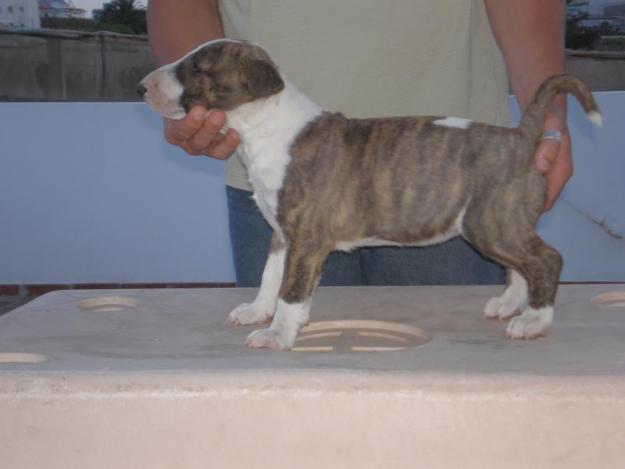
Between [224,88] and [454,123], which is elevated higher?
[224,88]

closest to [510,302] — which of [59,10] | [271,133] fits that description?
[271,133]

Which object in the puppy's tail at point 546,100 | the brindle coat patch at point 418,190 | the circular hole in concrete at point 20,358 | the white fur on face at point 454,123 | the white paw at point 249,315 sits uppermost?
the puppy's tail at point 546,100

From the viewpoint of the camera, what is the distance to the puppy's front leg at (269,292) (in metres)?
2.64

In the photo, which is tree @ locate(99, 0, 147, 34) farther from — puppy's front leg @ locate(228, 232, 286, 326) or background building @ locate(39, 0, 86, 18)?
puppy's front leg @ locate(228, 232, 286, 326)

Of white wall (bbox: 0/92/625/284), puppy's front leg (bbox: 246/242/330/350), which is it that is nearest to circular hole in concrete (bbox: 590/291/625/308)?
puppy's front leg (bbox: 246/242/330/350)

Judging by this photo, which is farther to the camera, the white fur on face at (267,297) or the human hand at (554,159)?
the white fur on face at (267,297)

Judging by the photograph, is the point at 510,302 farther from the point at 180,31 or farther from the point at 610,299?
the point at 180,31

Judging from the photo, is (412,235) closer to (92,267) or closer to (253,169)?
(253,169)

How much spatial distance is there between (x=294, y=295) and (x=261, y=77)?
584 mm

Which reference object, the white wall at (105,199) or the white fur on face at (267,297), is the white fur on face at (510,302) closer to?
the white fur on face at (267,297)

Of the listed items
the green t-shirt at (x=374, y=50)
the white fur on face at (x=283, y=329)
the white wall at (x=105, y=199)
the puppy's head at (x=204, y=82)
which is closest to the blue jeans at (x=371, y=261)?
the green t-shirt at (x=374, y=50)

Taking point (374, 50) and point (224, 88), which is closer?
point (224, 88)

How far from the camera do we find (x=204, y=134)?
2.53m

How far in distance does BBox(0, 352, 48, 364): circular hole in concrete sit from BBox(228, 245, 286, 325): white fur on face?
0.60m
